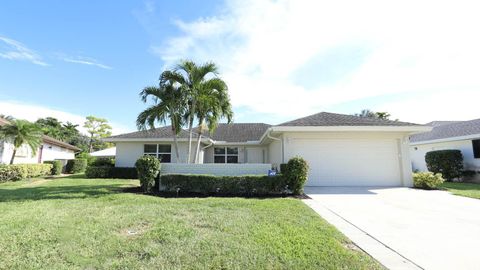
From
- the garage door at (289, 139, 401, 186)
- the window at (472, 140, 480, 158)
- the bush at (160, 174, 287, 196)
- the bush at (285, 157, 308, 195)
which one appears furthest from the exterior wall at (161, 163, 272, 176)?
the window at (472, 140, 480, 158)

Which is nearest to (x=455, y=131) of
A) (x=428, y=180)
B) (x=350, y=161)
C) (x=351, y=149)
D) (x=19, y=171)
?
(x=428, y=180)

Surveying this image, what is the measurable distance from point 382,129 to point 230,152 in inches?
469

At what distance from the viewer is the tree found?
47500 millimetres

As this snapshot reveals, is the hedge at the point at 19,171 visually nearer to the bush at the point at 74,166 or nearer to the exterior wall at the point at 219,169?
the bush at the point at 74,166

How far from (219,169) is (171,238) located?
6836 millimetres

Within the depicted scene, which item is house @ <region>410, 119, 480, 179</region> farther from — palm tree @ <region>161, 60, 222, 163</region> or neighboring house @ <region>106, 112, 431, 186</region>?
palm tree @ <region>161, 60, 222, 163</region>

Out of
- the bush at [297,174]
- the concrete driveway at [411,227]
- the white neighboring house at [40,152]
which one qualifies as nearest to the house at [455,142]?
the concrete driveway at [411,227]

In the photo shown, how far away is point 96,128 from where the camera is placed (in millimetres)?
48156

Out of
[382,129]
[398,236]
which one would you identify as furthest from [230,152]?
[398,236]

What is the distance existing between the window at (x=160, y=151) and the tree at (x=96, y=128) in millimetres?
34814

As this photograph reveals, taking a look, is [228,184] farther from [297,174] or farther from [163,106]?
[163,106]

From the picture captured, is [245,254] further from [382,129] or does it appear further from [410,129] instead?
[410,129]

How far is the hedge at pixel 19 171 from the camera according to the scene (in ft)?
49.1

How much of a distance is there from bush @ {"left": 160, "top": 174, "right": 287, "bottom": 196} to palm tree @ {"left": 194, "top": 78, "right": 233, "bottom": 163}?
2.58 meters
